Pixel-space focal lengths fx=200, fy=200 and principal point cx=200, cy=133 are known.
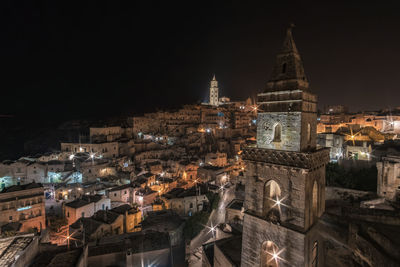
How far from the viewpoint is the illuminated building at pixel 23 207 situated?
20.3m

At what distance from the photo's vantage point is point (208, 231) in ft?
61.9

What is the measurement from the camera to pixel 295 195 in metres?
6.68

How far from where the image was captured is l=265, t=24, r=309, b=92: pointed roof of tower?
7051 mm

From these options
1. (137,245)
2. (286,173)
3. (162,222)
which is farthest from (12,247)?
(286,173)

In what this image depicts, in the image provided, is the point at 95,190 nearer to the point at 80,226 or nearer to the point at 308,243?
the point at 80,226

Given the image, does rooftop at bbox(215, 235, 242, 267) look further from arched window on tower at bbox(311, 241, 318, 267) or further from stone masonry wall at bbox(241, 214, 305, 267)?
arched window on tower at bbox(311, 241, 318, 267)

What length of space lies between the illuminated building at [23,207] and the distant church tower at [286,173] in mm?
23272

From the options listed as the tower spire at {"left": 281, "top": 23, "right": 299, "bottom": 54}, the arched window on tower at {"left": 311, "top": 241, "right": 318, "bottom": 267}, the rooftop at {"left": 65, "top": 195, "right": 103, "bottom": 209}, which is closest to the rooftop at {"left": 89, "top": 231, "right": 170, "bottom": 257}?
the arched window on tower at {"left": 311, "top": 241, "right": 318, "bottom": 267}

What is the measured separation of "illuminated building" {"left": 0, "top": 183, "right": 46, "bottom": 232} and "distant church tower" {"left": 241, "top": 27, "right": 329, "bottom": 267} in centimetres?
2327

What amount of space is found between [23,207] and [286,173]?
1046 inches

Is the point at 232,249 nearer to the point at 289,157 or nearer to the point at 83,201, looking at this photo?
the point at 289,157

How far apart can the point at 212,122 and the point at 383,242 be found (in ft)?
172

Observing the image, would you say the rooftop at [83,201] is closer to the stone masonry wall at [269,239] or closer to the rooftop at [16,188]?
the rooftop at [16,188]

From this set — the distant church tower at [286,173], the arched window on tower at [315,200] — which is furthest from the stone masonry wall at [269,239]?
the arched window on tower at [315,200]
